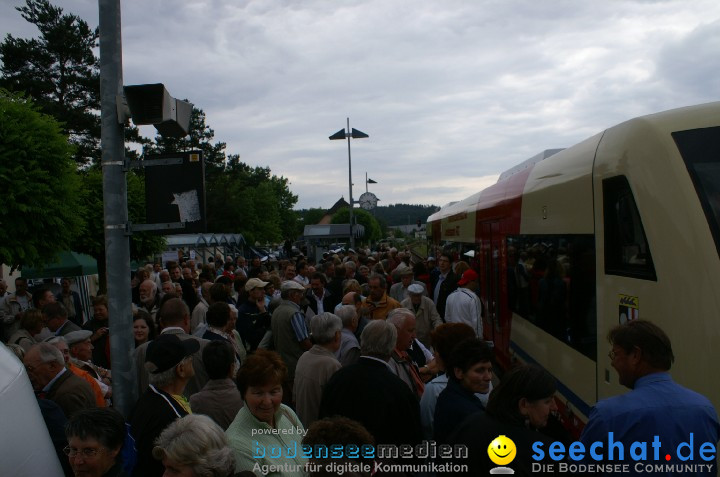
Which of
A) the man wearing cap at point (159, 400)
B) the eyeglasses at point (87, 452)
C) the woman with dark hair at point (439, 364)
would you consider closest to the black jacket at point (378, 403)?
the woman with dark hair at point (439, 364)

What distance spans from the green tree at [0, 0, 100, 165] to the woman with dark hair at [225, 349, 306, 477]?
38.1 m

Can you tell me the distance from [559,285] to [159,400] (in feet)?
14.9

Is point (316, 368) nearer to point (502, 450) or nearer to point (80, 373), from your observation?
point (80, 373)

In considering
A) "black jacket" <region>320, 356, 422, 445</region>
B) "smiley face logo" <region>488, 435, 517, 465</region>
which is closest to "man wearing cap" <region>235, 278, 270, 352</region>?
"black jacket" <region>320, 356, 422, 445</region>

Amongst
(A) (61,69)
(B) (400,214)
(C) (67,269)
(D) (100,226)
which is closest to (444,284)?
(C) (67,269)

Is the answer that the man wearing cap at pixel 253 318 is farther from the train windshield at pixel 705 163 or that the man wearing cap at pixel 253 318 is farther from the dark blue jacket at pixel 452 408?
the train windshield at pixel 705 163

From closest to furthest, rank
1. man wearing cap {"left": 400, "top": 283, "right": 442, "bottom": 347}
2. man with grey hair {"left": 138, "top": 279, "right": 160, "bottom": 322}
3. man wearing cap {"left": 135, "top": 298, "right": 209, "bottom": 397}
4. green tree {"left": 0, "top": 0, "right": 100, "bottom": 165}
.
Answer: man wearing cap {"left": 135, "top": 298, "right": 209, "bottom": 397}, man wearing cap {"left": 400, "top": 283, "right": 442, "bottom": 347}, man with grey hair {"left": 138, "top": 279, "right": 160, "bottom": 322}, green tree {"left": 0, "top": 0, "right": 100, "bottom": 165}

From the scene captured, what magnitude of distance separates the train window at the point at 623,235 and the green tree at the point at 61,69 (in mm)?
37800

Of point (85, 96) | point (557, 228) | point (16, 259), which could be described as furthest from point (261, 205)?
point (557, 228)

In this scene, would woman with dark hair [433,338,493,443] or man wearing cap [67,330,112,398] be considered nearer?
woman with dark hair [433,338,493,443]

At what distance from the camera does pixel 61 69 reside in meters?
40.3

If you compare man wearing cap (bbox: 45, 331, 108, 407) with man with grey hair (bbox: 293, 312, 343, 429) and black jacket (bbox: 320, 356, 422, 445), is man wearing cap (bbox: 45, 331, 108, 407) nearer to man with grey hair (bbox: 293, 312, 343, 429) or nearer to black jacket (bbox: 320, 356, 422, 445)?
man with grey hair (bbox: 293, 312, 343, 429)

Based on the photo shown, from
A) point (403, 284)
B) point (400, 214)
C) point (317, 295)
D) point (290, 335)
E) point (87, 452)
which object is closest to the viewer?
point (87, 452)

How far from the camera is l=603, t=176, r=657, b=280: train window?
493 centimetres
